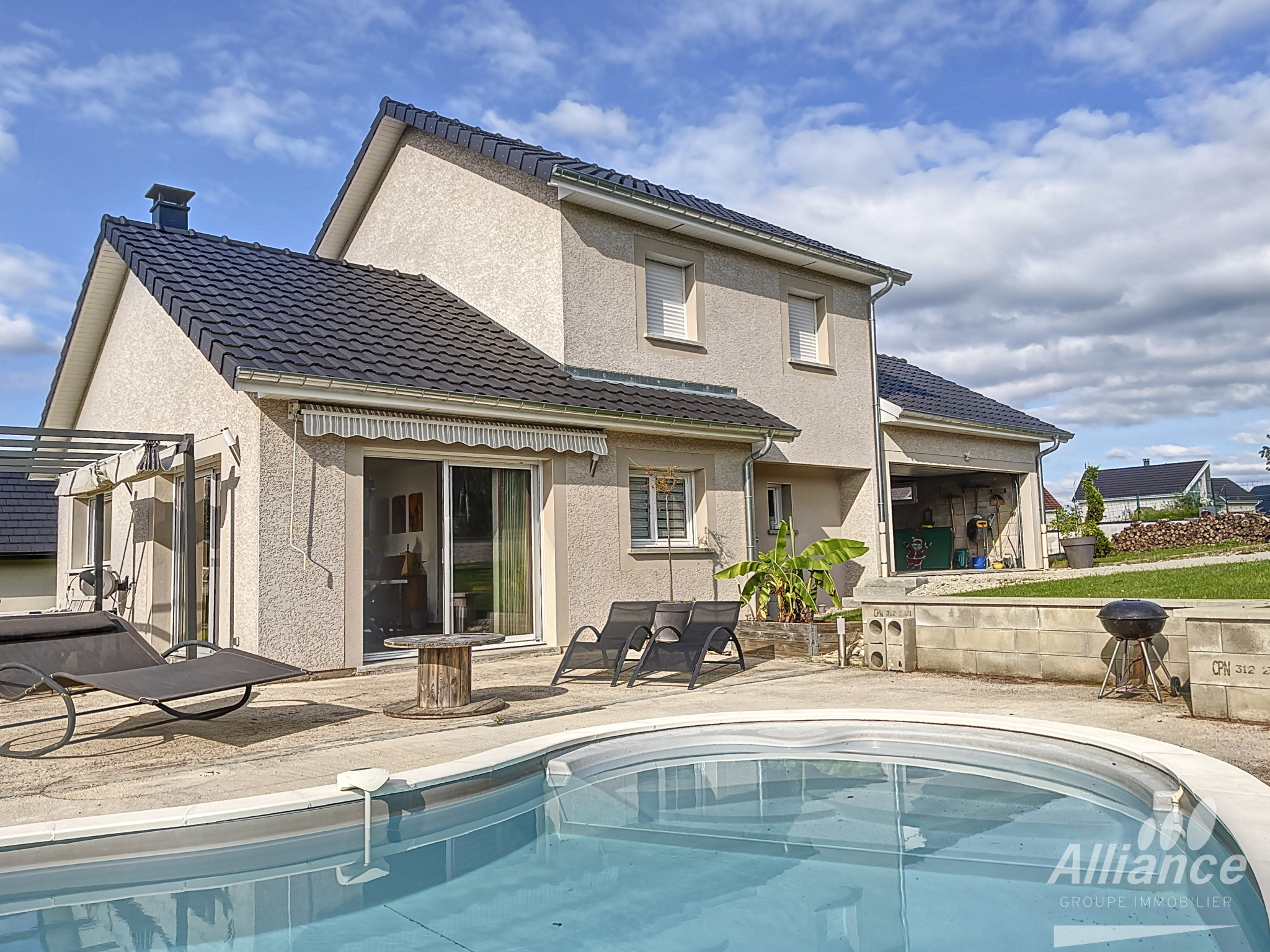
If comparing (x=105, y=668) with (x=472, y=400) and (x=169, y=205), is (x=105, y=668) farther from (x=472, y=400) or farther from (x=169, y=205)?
(x=169, y=205)

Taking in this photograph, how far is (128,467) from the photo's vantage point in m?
12.4

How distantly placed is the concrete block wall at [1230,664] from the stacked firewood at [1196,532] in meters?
23.2

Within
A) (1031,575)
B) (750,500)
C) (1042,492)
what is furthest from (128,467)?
(1042,492)

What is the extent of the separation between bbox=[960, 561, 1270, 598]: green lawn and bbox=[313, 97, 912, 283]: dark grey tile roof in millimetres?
7391

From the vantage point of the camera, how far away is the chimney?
1714 cm

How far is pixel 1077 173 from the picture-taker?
68.6 feet

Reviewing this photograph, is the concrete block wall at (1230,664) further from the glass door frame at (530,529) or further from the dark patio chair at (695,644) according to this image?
the glass door frame at (530,529)

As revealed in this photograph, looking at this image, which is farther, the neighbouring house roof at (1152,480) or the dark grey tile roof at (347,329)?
the neighbouring house roof at (1152,480)

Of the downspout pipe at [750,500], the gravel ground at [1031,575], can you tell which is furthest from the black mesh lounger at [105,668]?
the gravel ground at [1031,575]

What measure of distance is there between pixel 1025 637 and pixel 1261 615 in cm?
311

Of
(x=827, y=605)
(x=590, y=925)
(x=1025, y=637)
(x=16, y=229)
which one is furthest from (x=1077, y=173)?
(x=16, y=229)

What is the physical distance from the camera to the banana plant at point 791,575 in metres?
13.5

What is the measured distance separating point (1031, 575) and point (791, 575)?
8.98m

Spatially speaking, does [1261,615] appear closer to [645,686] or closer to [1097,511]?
[645,686]
